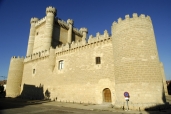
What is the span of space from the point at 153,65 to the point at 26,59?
24477 millimetres

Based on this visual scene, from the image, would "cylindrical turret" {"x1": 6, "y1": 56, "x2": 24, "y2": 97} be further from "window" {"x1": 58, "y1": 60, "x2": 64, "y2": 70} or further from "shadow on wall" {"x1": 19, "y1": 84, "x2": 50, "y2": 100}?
"window" {"x1": 58, "y1": 60, "x2": 64, "y2": 70}

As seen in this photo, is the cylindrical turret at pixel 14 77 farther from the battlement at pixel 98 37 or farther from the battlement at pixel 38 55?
the battlement at pixel 98 37

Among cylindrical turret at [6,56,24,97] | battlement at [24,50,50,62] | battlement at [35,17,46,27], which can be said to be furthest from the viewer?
battlement at [35,17,46,27]

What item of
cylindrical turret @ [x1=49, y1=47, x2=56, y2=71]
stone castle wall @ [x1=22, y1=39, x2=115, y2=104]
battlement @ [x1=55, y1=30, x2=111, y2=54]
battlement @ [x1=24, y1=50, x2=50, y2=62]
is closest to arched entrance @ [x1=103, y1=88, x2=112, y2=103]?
stone castle wall @ [x1=22, y1=39, x2=115, y2=104]

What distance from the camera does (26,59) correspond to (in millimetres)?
28500

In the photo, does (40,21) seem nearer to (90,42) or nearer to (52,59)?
(52,59)

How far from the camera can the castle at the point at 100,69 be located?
12523 mm

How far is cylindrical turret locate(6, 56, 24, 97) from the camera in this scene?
27639 mm

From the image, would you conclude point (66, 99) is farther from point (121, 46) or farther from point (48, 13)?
point (48, 13)

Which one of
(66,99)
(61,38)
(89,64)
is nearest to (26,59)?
(61,38)

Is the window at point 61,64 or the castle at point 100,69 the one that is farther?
the window at point 61,64

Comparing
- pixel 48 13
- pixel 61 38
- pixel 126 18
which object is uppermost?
pixel 48 13

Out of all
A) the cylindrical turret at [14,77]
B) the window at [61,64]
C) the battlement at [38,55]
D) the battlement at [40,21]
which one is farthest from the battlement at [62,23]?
the window at [61,64]

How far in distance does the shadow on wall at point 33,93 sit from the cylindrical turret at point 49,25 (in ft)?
25.0
